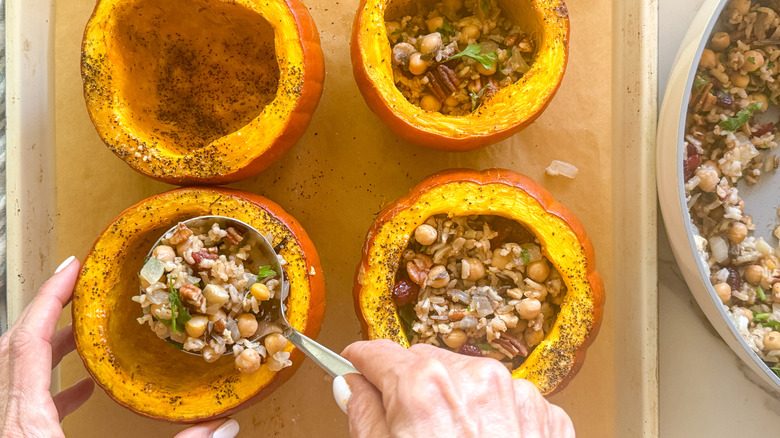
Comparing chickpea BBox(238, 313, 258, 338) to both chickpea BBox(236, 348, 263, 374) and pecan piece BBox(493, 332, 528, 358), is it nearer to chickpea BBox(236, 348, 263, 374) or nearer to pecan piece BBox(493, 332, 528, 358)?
chickpea BBox(236, 348, 263, 374)

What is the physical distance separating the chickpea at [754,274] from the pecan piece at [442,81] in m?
1.02

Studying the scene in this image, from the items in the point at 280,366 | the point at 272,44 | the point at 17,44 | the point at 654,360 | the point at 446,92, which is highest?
the point at 17,44

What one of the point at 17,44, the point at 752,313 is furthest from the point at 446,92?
the point at 17,44

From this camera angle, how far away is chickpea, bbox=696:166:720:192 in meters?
1.86

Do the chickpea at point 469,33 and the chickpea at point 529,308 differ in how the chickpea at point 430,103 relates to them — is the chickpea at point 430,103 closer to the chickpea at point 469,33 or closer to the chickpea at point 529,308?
the chickpea at point 469,33

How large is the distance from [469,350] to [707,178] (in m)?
0.85

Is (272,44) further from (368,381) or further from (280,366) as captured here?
(368,381)

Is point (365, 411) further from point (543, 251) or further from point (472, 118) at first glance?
point (472, 118)

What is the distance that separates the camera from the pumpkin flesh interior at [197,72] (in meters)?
1.85

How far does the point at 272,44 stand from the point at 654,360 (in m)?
1.46

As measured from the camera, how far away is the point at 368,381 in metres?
1.33

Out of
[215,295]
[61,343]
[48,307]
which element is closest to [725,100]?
[215,295]

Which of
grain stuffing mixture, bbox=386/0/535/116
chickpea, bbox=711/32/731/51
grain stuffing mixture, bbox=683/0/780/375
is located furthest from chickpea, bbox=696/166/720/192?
grain stuffing mixture, bbox=386/0/535/116

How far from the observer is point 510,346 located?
1691mm
